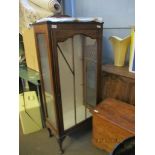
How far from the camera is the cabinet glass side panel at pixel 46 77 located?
1.43 m

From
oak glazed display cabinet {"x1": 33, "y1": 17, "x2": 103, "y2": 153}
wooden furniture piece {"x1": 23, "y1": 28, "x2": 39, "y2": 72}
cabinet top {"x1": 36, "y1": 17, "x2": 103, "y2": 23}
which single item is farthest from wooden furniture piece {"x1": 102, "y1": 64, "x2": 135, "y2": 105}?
wooden furniture piece {"x1": 23, "y1": 28, "x2": 39, "y2": 72}

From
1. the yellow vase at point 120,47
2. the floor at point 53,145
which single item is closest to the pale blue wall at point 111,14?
the yellow vase at point 120,47

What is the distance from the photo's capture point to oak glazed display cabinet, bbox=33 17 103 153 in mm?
1320

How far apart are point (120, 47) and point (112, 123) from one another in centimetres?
69

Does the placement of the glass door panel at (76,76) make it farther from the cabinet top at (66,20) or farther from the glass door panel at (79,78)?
the cabinet top at (66,20)

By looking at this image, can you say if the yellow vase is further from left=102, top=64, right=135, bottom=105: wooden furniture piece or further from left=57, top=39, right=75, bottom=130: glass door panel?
left=57, top=39, right=75, bottom=130: glass door panel

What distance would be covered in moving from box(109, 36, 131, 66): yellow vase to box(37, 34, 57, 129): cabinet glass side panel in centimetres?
65

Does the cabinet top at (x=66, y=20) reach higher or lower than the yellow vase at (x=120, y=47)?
higher

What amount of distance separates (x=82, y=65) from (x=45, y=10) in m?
0.82

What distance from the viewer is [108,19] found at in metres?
1.78

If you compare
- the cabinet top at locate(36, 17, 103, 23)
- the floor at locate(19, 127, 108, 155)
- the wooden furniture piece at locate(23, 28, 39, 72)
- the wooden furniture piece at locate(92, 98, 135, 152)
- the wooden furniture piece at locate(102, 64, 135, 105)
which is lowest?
the floor at locate(19, 127, 108, 155)

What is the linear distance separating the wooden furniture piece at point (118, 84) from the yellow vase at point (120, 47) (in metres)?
0.08
